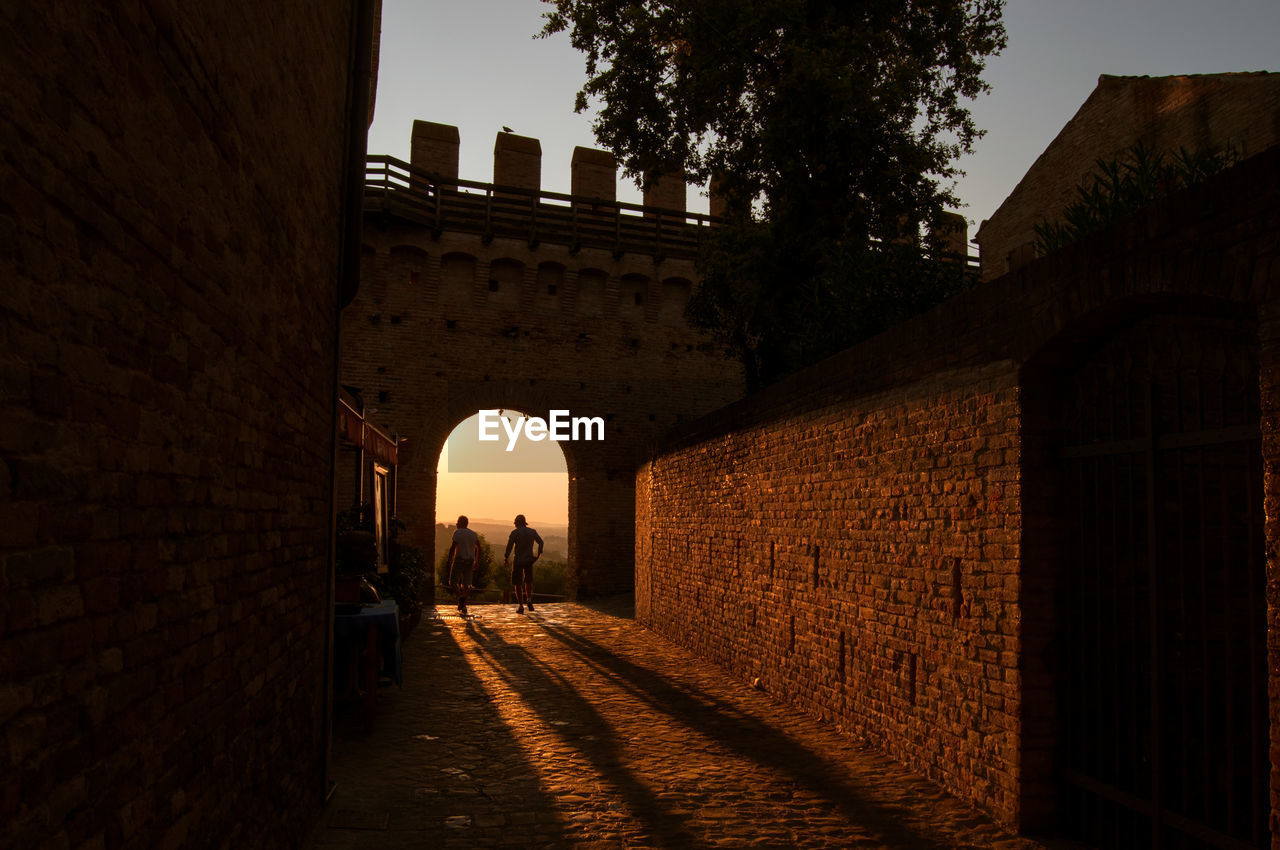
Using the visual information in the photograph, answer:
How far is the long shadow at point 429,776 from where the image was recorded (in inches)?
187

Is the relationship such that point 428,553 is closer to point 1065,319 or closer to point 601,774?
point 601,774

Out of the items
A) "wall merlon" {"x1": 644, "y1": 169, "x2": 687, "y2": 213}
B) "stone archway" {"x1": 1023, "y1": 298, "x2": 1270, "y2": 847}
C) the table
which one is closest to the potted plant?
the table

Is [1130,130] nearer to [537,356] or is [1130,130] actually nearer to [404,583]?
[537,356]

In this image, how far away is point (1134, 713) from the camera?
4195mm

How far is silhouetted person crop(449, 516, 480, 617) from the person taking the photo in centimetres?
1522

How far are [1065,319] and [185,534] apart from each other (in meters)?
3.99

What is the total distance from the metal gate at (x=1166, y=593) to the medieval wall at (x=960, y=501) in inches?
6.4

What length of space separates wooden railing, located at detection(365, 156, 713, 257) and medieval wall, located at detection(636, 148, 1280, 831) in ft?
36.3

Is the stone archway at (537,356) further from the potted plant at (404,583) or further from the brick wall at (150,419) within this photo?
the brick wall at (150,419)

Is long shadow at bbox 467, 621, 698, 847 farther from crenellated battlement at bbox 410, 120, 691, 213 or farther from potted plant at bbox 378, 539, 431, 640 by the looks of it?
crenellated battlement at bbox 410, 120, 691, 213

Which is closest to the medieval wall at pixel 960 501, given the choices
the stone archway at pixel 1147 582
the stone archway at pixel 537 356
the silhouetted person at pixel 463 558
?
the stone archway at pixel 1147 582

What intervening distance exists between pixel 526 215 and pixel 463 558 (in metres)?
7.82

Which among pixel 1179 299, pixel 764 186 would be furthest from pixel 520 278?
pixel 1179 299

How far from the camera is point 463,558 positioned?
15.7 meters
